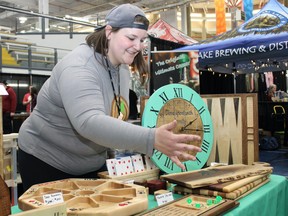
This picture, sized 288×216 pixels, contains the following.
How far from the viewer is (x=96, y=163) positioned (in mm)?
1299

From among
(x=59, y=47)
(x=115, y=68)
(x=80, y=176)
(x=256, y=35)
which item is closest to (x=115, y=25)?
(x=115, y=68)

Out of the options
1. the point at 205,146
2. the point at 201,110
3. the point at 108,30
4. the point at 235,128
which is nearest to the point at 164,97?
the point at 201,110

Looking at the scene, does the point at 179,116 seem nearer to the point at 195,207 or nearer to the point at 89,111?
the point at 195,207

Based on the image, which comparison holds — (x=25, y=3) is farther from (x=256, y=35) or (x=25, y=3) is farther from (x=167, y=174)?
(x=167, y=174)

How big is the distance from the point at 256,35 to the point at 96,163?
385 cm

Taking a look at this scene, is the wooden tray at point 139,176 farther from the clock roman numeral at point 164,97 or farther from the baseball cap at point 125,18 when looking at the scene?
the baseball cap at point 125,18

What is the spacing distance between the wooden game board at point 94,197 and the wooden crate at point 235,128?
87 centimetres

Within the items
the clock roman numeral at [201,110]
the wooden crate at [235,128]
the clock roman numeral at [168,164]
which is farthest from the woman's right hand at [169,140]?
the wooden crate at [235,128]

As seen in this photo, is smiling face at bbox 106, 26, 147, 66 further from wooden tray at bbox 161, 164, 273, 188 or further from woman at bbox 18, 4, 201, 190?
wooden tray at bbox 161, 164, 273, 188

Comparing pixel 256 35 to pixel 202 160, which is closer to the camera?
pixel 202 160

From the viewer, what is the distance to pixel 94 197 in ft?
3.21

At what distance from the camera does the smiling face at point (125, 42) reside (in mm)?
1120

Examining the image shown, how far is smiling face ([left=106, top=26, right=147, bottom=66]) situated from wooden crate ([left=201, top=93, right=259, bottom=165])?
809mm

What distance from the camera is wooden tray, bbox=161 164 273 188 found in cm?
123
